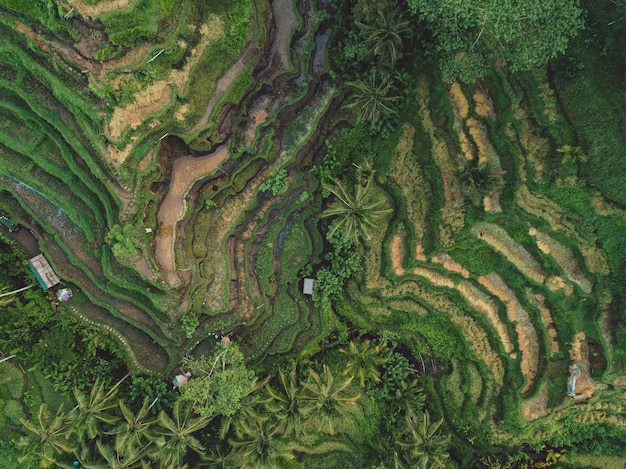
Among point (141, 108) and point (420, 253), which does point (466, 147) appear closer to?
point (420, 253)

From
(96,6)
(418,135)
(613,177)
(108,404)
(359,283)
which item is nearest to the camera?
(96,6)

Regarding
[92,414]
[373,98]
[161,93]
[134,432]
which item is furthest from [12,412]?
[373,98]

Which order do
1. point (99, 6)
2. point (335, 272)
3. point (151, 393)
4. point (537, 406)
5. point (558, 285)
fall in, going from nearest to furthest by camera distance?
point (99, 6) < point (558, 285) < point (151, 393) < point (537, 406) < point (335, 272)

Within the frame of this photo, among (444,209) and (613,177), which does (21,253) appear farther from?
(613,177)

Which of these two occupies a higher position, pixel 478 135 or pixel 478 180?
pixel 478 135

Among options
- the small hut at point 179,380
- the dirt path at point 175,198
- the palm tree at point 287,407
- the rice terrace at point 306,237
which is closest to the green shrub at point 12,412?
the rice terrace at point 306,237

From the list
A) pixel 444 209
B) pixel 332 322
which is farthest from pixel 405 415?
pixel 444 209

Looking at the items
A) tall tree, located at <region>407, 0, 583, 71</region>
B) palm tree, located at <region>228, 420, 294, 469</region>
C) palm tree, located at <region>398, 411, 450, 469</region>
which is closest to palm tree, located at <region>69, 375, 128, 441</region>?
palm tree, located at <region>228, 420, 294, 469</region>
